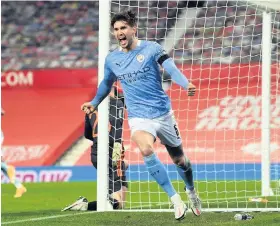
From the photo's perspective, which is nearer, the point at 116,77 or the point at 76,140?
the point at 116,77

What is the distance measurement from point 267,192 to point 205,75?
6596mm

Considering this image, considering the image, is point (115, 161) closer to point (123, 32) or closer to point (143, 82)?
point (143, 82)

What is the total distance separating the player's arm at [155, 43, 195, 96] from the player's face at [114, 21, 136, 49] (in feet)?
0.90

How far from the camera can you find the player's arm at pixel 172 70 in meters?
7.13

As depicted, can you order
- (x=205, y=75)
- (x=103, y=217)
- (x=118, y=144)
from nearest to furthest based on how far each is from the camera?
(x=103, y=217)
(x=118, y=144)
(x=205, y=75)

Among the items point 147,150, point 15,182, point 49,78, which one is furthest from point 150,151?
point 49,78

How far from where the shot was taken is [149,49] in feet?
25.2

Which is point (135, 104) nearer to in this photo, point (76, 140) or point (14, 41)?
point (76, 140)

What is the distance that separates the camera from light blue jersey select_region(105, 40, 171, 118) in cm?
763

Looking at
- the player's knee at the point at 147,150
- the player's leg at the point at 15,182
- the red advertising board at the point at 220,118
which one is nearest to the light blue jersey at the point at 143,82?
the player's knee at the point at 147,150

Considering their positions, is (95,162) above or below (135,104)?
below

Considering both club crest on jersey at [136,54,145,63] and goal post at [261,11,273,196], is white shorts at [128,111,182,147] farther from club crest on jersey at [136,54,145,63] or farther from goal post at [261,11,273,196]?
goal post at [261,11,273,196]

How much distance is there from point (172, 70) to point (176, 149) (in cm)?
90

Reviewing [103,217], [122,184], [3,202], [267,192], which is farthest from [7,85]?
[103,217]
